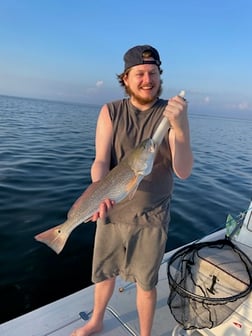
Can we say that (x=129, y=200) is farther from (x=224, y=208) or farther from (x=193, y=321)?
(x=224, y=208)

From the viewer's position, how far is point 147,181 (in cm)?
266

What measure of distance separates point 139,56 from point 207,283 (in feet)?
6.66

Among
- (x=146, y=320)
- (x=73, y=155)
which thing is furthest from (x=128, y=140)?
(x=73, y=155)

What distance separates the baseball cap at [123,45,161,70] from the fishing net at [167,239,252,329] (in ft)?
5.84

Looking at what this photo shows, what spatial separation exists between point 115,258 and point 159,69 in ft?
5.81

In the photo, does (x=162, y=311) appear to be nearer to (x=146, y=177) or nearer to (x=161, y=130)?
(x=146, y=177)

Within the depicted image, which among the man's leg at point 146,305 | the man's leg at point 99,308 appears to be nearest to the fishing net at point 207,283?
the man's leg at point 146,305

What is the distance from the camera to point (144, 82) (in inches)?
102

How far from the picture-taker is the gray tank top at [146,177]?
8.71 ft

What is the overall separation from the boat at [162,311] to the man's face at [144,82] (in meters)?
1.50

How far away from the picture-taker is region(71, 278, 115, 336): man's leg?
10.1ft

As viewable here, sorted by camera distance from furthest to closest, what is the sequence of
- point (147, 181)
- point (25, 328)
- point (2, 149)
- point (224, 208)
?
1. point (2, 149)
2. point (224, 208)
3. point (25, 328)
4. point (147, 181)

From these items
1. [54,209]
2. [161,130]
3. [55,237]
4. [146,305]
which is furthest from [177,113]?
[54,209]

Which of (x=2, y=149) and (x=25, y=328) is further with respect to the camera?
(x=2, y=149)
